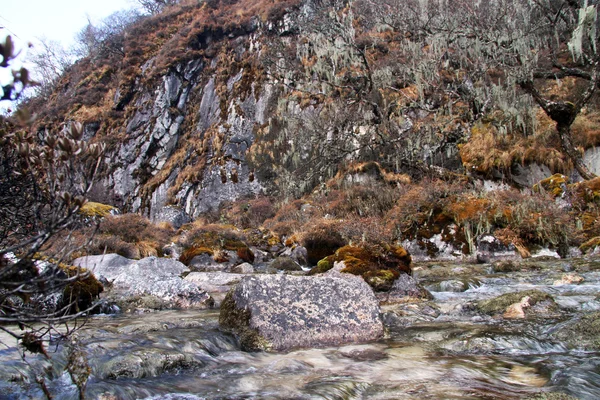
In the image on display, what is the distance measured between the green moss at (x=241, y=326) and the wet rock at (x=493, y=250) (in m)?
8.10

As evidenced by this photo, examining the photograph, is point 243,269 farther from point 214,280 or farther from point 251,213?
point 251,213

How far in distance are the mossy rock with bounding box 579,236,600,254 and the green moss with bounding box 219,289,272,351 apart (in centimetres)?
936

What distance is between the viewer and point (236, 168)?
92.2ft

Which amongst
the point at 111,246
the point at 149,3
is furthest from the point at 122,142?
the point at 149,3

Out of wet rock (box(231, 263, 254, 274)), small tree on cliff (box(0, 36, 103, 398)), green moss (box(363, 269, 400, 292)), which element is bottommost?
green moss (box(363, 269, 400, 292))

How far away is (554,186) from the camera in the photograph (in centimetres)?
1292

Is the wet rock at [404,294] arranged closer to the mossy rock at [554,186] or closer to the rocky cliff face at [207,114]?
the mossy rock at [554,186]

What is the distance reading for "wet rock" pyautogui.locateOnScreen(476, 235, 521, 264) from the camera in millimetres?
10477

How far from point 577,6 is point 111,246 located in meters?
16.7

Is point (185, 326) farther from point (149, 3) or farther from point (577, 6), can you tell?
point (149, 3)

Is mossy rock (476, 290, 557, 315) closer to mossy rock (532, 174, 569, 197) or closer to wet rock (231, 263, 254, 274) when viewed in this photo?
wet rock (231, 263, 254, 274)

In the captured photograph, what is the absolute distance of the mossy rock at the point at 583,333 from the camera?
3.50 m

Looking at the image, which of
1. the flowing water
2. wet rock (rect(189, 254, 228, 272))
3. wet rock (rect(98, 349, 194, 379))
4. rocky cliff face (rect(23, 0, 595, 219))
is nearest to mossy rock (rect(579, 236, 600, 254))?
rocky cliff face (rect(23, 0, 595, 219))

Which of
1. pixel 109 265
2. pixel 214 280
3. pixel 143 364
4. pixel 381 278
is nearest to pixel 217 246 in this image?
pixel 109 265
